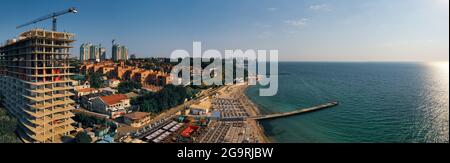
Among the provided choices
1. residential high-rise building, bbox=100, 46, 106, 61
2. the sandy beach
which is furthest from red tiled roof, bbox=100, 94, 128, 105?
residential high-rise building, bbox=100, 46, 106, 61

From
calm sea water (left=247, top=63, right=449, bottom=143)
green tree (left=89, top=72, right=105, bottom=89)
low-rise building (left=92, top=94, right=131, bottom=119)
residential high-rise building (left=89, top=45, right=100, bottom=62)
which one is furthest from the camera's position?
residential high-rise building (left=89, top=45, right=100, bottom=62)

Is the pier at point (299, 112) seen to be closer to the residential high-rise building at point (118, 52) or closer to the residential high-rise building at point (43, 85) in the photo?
the residential high-rise building at point (43, 85)

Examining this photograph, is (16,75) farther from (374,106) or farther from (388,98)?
(388,98)

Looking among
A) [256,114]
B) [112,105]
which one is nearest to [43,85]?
[112,105]

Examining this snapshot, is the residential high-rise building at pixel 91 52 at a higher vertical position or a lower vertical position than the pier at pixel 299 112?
higher

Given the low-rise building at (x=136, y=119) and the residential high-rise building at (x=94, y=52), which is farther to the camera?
the residential high-rise building at (x=94, y=52)

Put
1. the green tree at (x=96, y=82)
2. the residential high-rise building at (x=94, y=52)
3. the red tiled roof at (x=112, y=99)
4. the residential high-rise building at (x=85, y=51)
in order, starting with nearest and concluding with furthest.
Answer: the red tiled roof at (x=112, y=99)
the green tree at (x=96, y=82)
the residential high-rise building at (x=85, y=51)
the residential high-rise building at (x=94, y=52)

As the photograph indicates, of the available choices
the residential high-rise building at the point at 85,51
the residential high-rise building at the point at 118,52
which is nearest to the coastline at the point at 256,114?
the residential high-rise building at the point at 118,52

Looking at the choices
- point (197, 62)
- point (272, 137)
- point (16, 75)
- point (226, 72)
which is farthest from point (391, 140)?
point (197, 62)

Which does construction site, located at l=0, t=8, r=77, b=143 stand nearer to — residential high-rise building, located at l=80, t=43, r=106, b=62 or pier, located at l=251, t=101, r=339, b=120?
pier, located at l=251, t=101, r=339, b=120
